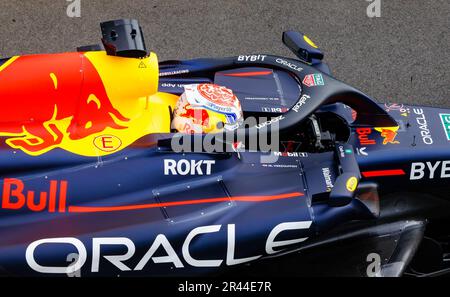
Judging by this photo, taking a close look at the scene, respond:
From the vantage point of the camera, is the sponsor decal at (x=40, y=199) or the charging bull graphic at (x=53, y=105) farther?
the charging bull graphic at (x=53, y=105)

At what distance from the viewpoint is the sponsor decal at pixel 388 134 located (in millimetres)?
5031

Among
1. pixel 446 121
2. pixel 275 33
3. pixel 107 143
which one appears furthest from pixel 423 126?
pixel 275 33

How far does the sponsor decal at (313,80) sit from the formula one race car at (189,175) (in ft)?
0.03

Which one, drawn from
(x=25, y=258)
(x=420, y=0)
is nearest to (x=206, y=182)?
(x=25, y=258)

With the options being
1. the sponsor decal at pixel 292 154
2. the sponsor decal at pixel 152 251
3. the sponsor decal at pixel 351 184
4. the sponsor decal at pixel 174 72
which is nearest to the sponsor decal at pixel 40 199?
the sponsor decal at pixel 152 251

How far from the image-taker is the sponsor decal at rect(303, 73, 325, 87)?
4837 mm

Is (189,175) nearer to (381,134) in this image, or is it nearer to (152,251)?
(152,251)

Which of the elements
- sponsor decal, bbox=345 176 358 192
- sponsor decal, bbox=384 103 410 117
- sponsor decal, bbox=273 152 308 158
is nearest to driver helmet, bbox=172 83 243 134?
sponsor decal, bbox=273 152 308 158

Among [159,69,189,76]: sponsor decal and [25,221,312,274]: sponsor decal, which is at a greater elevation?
[159,69,189,76]: sponsor decal

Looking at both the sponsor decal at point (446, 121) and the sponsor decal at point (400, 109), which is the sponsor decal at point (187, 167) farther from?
the sponsor decal at point (446, 121)

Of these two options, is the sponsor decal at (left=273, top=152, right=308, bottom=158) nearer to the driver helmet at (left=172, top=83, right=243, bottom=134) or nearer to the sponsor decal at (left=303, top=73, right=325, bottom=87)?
the driver helmet at (left=172, top=83, right=243, bottom=134)

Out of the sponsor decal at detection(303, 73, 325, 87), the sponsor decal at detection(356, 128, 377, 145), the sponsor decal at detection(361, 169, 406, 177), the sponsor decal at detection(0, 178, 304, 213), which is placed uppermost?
the sponsor decal at detection(303, 73, 325, 87)

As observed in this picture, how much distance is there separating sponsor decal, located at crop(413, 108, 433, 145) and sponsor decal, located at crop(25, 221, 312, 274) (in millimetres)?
1031

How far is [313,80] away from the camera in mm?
4863
